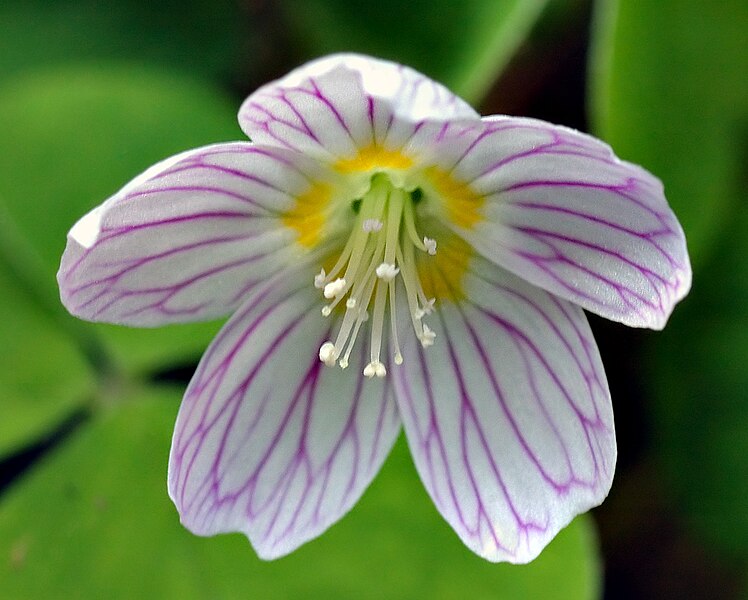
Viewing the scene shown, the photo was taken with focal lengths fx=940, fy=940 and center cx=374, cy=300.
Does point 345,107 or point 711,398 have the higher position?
point 345,107

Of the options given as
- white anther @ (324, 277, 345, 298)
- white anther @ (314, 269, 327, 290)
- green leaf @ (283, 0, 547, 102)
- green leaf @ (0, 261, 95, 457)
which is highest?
green leaf @ (283, 0, 547, 102)

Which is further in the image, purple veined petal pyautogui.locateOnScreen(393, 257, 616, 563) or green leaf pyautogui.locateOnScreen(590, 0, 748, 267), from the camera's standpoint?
green leaf pyautogui.locateOnScreen(590, 0, 748, 267)

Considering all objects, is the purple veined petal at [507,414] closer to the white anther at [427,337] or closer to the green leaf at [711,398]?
the white anther at [427,337]

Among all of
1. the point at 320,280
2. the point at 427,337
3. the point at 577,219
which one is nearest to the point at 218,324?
the point at 320,280

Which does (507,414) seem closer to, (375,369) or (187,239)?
(375,369)

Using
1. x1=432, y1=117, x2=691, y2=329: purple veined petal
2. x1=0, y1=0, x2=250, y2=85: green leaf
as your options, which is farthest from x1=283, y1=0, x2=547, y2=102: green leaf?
x1=432, y1=117, x2=691, y2=329: purple veined petal

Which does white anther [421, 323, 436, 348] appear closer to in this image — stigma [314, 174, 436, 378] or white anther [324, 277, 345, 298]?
stigma [314, 174, 436, 378]

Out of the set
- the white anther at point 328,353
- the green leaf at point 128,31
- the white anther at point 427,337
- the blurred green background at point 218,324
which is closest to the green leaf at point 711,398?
the blurred green background at point 218,324
